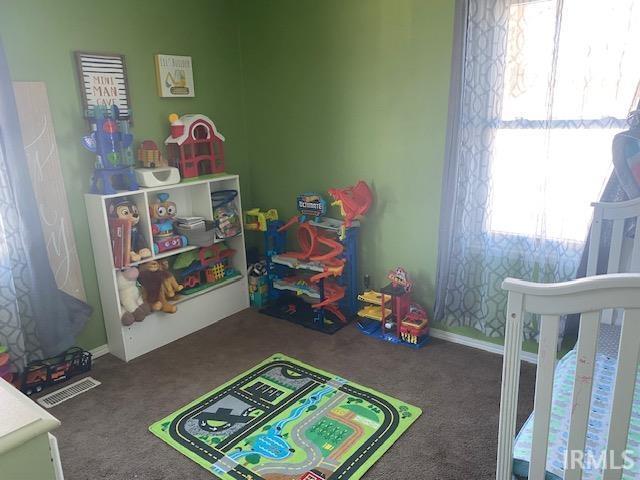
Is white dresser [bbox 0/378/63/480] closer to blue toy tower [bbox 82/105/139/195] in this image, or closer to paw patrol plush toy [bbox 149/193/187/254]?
blue toy tower [bbox 82/105/139/195]

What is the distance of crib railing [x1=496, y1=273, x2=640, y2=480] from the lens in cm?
106

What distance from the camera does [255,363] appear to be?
275cm

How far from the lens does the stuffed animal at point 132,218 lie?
2754mm

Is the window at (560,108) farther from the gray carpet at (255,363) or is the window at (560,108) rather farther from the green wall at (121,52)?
the green wall at (121,52)

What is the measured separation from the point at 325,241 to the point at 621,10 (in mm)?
1926

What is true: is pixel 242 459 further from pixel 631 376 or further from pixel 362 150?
pixel 362 150

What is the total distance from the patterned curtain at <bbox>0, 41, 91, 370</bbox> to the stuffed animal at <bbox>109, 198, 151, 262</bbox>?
395 millimetres

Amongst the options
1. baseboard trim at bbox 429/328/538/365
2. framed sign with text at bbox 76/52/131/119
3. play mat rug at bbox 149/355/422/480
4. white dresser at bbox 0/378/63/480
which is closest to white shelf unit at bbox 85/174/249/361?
framed sign with text at bbox 76/52/131/119

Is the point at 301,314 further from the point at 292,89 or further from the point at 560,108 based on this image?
the point at 560,108

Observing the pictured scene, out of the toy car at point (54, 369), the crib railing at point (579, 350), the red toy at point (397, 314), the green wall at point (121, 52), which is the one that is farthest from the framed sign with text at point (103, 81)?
the crib railing at point (579, 350)

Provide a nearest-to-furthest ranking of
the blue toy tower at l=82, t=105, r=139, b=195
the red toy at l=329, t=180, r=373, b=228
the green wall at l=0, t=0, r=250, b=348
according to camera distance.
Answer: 1. the green wall at l=0, t=0, r=250, b=348
2. the blue toy tower at l=82, t=105, r=139, b=195
3. the red toy at l=329, t=180, r=373, b=228

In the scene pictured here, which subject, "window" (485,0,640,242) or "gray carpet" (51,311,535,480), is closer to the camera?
"gray carpet" (51,311,535,480)

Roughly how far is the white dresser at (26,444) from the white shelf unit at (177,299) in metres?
1.74

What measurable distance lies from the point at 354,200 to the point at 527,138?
1044 mm
